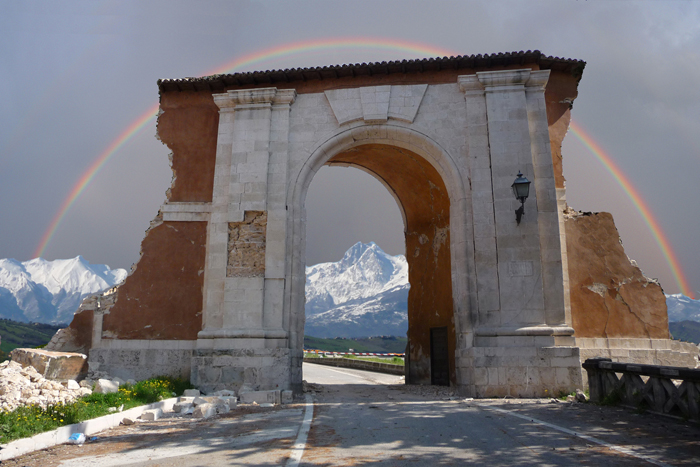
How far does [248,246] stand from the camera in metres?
12.8

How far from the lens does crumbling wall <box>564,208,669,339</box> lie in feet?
39.7

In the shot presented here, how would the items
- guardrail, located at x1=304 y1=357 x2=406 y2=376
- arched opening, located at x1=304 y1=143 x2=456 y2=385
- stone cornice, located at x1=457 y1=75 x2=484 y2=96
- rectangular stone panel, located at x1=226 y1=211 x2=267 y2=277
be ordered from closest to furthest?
rectangular stone panel, located at x1=226 y1=211 x2=267 y2=277
stone cornice, located at x1=457 y1=75 x2=484 y2=96
arched opening, located at x1=304 y1=143 x2=456 y2=385
guardrail, located at x1=304 y1=357 x2=406 y2=376

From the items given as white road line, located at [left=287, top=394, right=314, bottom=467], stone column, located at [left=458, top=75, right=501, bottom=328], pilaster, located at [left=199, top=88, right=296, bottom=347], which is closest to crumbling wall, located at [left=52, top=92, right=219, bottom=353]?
pilaster, located at [left=199, top=88, right=296, bottom=347]

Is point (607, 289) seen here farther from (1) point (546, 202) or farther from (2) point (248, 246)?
(2) point (248, 246)

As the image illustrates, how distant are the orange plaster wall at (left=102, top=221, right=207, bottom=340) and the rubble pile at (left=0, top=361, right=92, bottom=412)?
2.62m

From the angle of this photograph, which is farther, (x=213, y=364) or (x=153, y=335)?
(x=153, y=335)

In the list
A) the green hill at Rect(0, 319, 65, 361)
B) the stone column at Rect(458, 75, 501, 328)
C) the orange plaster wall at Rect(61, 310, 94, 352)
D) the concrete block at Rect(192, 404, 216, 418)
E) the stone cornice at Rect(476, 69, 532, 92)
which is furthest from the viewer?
the green hill at Rect(0, 319, 65, 361)

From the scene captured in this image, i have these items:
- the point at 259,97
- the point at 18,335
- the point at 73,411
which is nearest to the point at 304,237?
the point at 259,97

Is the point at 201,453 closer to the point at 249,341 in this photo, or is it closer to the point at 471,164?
the point at 249,341

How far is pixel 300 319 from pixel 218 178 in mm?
4504

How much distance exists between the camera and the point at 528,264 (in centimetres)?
1182

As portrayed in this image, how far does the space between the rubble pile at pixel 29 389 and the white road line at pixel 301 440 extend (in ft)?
11.8

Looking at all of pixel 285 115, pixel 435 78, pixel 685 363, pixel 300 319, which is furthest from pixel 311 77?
pixel 685 363

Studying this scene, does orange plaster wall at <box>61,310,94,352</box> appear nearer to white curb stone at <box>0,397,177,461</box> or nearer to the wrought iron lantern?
white curb stone at <box>0,397,177,461</box>
